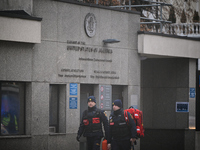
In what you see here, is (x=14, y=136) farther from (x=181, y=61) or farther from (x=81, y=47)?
(x=181, y=61)

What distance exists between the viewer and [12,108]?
50.9ft

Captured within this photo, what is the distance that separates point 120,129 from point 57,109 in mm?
3905

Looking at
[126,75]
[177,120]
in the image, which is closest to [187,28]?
[177,120]

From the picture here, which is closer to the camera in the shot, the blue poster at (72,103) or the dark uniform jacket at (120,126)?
the dark uniform jacket at (120,126)

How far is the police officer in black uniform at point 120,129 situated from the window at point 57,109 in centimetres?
339

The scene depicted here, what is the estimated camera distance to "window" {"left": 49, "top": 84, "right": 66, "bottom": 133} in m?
16.6

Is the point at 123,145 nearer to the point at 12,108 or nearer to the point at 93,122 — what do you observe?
the point at 93,122

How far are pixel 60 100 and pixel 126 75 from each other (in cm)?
298

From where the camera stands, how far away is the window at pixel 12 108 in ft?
50.1

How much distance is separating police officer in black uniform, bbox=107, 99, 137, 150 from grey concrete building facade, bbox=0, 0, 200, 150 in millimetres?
3112

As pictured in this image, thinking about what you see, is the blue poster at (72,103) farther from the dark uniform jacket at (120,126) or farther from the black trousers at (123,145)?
the black trousers at (123,145)

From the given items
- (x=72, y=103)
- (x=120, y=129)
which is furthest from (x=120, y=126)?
(x=72, y=103)

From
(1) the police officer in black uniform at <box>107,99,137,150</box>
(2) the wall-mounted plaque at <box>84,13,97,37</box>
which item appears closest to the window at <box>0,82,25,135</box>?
(2) the wall-mounted plaque at <box>84,13,97,37</box>

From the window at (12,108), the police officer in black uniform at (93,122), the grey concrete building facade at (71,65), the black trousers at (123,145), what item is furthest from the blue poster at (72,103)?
the black trousers at (123,145)
